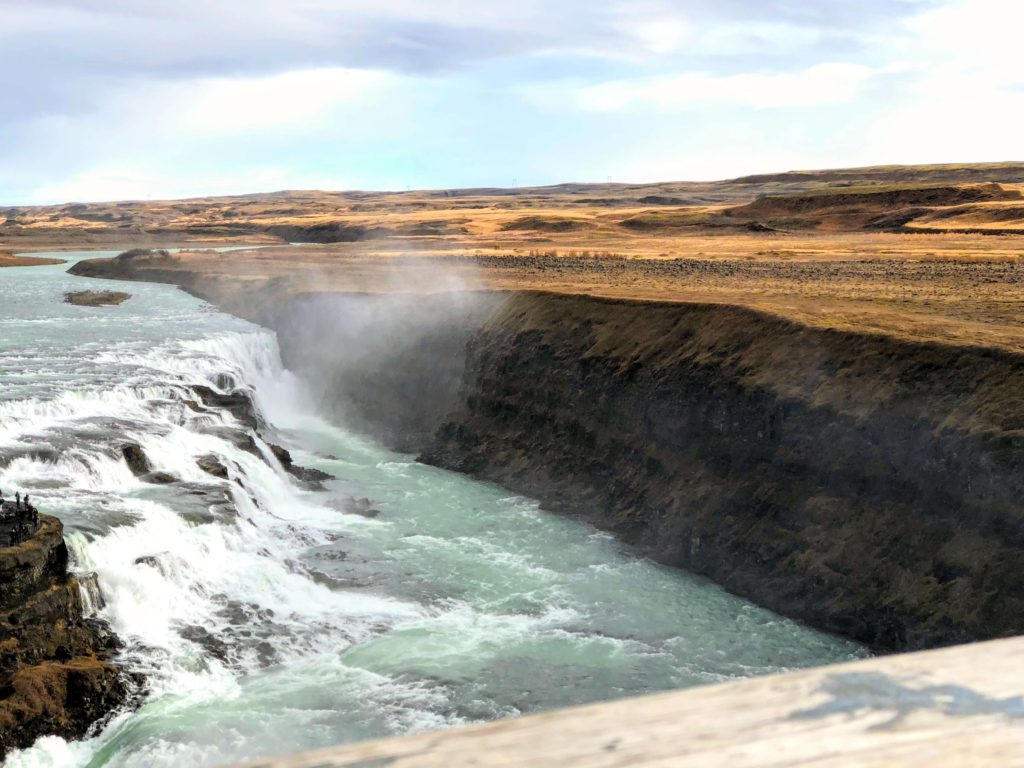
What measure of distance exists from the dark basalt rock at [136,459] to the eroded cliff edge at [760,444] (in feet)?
35.7

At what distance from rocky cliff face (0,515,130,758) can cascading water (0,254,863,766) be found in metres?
0.35

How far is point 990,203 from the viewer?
79.6m

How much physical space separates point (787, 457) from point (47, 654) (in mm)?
15276

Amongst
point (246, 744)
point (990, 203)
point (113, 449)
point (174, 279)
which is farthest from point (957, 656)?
point (990, 203)

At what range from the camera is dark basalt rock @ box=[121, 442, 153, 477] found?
77.4 feet

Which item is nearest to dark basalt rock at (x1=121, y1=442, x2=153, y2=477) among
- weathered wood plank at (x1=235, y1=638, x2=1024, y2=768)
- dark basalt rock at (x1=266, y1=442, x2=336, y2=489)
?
dark basalt rock at (x1=266, y1=442, x2=336, y2=489)

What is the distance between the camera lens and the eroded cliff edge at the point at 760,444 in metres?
18.5

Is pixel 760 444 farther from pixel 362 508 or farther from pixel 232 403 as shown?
pixel 232 403

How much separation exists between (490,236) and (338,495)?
67056 mm

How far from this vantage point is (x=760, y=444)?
77.6 ft

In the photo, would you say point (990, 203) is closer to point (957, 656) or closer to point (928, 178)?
point (928, 178)

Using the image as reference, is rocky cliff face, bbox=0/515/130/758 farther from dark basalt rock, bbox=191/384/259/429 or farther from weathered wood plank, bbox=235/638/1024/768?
dark basalt rock, bbox=191/384/259/429

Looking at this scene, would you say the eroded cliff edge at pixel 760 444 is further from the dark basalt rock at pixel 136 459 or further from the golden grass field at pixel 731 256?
the dark basalt rock at pixel 136 459

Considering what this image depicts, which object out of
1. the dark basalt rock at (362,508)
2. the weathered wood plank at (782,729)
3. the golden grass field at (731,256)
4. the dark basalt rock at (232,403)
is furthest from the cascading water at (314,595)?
the weathered wood plank at (782,729)
